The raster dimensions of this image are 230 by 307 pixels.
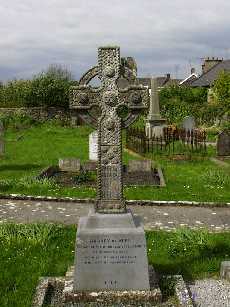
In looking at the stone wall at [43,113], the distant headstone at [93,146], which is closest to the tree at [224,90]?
the stone wall at [43,113]

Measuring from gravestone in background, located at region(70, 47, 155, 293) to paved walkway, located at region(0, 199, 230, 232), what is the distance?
154 inches

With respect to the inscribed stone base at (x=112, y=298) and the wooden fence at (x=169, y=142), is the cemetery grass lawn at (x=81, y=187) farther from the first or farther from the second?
the inscribed stone base at (x=112, y=298)

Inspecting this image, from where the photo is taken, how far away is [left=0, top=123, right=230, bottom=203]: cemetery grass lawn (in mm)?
14094

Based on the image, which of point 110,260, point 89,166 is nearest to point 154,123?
point 89,166

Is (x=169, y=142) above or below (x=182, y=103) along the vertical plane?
below

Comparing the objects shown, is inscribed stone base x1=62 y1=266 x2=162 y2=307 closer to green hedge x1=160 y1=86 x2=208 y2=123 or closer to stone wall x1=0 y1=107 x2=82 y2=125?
green hedge x1=160 y1=86 x2=208 y2=123

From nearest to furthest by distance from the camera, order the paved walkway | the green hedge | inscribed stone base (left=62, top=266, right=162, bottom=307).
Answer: inscribed stone base (left=62, top=266, right=162, bottom=307)
the paved walkway
the green hedge

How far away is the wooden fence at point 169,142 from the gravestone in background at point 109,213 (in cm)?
1709

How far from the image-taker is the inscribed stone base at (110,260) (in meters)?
6.60

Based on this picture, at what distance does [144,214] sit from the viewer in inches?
464

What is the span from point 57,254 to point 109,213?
7.05ft

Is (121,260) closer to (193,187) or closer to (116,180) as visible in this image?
(116,180)

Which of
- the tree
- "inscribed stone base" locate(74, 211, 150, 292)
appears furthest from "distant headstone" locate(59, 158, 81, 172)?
the tree

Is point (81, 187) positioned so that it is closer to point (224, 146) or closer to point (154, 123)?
point (224, 146)
